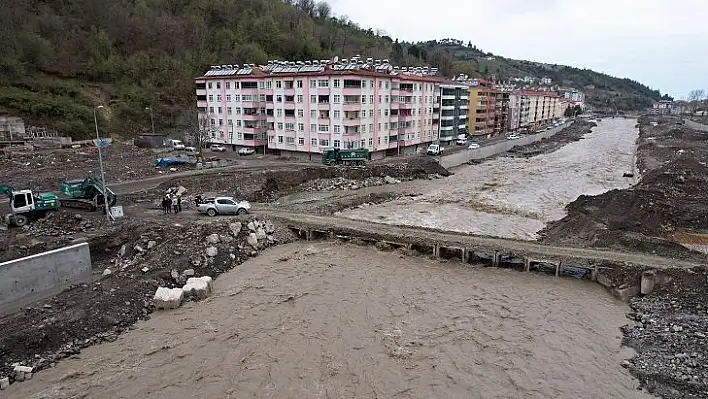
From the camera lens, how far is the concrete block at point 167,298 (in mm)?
19469

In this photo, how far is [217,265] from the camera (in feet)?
78.2

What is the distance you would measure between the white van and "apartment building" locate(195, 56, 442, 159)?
473 cm

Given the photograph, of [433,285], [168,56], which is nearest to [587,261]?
[433,285]

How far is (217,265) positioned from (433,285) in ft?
38.9

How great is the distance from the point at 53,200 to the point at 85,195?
234 centimetres

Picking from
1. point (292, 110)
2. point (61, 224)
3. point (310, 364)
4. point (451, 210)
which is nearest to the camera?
point (310, 364)

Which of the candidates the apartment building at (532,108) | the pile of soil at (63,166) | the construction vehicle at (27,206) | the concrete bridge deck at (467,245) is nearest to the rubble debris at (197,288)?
the concrete bridge deck at (467,245)

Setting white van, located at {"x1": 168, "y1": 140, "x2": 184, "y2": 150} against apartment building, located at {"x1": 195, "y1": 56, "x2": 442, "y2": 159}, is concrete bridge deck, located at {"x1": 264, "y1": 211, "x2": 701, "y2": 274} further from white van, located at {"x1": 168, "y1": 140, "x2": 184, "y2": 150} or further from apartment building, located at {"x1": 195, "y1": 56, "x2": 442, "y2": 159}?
white van, located at {"x1": 168, "y1": 140, "x2": 184, "y2": 150}

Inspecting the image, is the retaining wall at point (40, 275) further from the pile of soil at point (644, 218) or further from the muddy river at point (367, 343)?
the pile of soil at point (644, 218)

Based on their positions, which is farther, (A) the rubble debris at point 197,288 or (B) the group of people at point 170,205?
(B) the group of people at point 170,205

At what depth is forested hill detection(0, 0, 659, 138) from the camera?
6259cm

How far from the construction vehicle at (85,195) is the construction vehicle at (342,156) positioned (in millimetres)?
25477

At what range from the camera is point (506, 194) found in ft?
151

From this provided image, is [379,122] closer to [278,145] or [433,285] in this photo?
[278,145]
